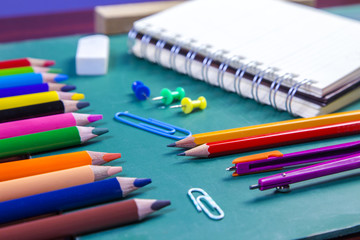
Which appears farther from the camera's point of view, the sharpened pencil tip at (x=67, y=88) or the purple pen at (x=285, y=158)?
the sharpened pencil tip at (x=67, y=88)

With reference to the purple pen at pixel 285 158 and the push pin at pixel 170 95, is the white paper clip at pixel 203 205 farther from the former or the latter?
the push pin at pixel 170 95

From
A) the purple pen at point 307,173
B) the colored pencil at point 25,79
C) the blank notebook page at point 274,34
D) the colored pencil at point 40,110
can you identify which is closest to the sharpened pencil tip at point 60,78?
the colored pencil at point 25,79

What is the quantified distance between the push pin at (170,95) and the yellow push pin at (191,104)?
2 cm

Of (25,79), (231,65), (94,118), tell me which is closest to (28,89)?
(25,79)

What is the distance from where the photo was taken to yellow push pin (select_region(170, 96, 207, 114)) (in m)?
0.89

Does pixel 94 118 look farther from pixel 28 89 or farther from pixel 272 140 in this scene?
pixel 272 140

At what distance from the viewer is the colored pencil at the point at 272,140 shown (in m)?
0.73

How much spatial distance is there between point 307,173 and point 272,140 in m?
0.10

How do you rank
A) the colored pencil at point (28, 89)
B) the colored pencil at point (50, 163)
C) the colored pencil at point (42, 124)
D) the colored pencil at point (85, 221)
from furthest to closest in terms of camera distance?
the colored pencil at point (28, 89)
the colored pencil at point (42, 124)
the colored pencil at point (50, 163)
the colored pencil at point (85, 221)

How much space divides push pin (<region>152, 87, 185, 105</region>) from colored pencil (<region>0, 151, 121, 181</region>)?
24 cm

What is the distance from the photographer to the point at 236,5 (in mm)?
1229

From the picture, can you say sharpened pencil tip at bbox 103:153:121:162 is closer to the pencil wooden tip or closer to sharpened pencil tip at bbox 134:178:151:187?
sharpened pencil tip at bbox 134:178:151:187

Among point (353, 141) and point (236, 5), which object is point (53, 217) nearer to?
point (353, 141)

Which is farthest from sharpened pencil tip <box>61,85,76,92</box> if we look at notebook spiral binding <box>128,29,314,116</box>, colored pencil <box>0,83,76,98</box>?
notebook spiral binding <box>128,29,314,116</box>
